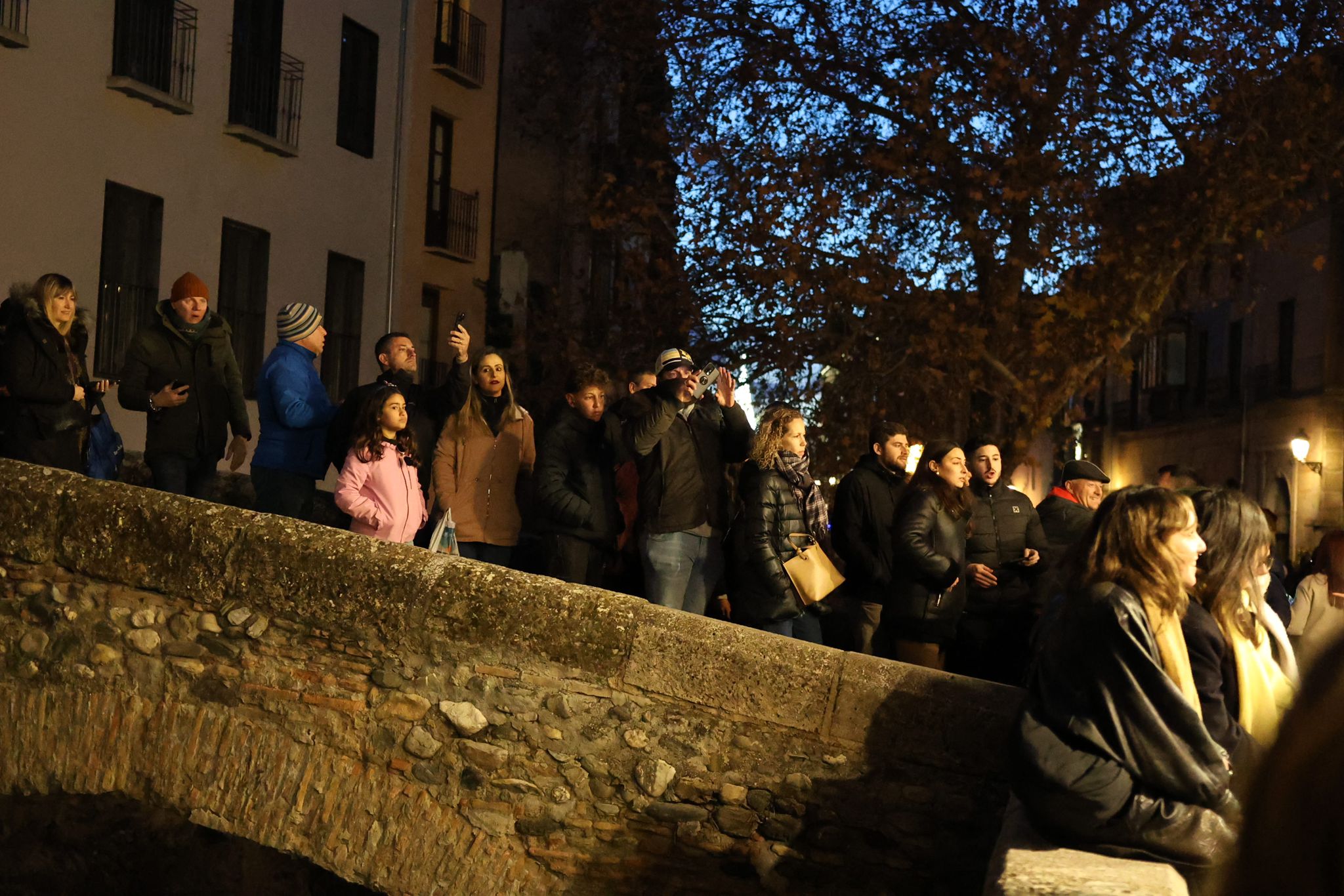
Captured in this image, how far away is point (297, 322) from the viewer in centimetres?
895

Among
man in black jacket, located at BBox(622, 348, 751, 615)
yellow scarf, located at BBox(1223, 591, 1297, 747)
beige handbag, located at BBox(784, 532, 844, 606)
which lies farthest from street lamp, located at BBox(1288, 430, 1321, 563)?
yellow scarf, located at BBox(1223, 591, 1297, 747)

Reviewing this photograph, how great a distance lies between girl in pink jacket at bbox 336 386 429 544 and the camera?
834 centimetres

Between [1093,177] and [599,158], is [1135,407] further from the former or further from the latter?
[1093,177]

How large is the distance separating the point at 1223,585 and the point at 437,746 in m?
3.18

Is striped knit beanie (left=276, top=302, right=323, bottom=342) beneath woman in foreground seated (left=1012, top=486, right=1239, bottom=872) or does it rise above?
above

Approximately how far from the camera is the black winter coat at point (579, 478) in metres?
8.58

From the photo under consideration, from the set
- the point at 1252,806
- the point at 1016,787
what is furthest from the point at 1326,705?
the point at 1016,787

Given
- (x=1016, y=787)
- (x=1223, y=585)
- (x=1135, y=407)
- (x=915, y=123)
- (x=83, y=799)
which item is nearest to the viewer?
(x=1016, y=787)

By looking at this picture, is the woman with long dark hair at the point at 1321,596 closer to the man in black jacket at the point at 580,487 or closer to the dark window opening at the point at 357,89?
the man in black jacket at the point at 580,487

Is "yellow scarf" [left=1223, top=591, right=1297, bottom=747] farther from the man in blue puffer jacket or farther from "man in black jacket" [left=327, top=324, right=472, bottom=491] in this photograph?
the man in blue puffer jacket

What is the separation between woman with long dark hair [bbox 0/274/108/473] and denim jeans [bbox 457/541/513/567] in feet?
7.01

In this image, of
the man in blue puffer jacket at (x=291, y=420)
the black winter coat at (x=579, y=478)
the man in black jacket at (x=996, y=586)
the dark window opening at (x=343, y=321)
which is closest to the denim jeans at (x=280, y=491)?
the man in blue puffer jacket at (x=291, y=420)

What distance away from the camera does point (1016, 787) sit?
17.1 feet

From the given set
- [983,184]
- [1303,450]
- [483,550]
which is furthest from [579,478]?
[1303,450]
